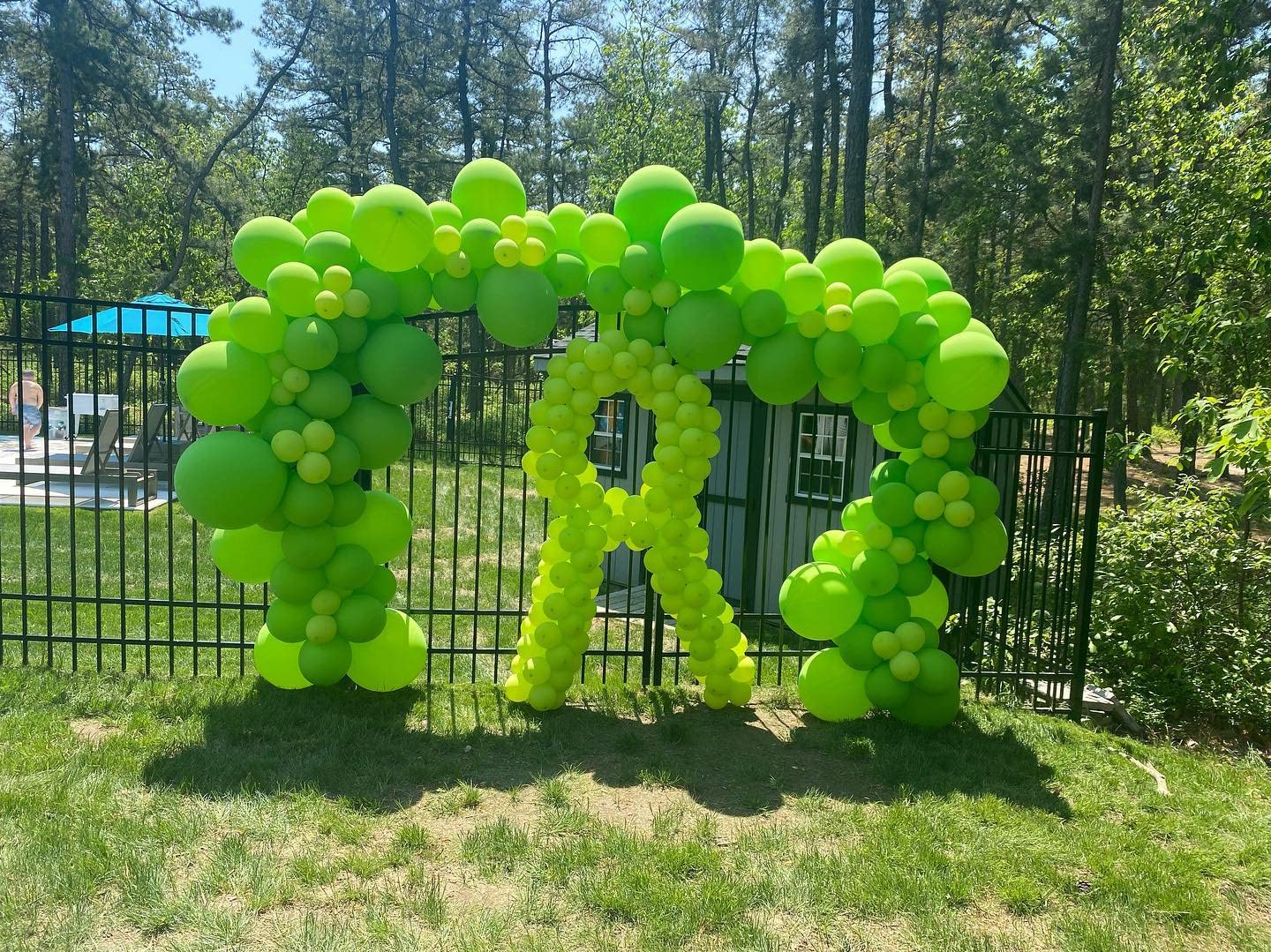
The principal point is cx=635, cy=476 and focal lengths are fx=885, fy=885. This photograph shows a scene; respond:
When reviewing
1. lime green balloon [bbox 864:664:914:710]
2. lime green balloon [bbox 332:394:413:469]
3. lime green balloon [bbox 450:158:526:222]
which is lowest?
lime green balloon [bbox 864:664:914:710]

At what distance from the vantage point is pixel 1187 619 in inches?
277

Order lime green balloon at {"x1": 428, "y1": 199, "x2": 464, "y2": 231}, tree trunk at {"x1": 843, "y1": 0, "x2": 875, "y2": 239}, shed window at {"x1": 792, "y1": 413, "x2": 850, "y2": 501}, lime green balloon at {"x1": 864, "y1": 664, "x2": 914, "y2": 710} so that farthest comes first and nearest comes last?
tree trunk at {"x1": 843, "y1": 0, "x2": 875, "y2": 239}
shed window at {"x1": 792, "y1": 413, "x2": 850, "y2": 501}
lime green balloon at {"x1": 864, "y1": 664, "x2": 914, "y2": 710}
lime green balloon at {"x1": 428, "y1": 199, "x2": 464, "y2": 231}

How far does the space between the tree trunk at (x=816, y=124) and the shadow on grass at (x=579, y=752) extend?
62.3 ft

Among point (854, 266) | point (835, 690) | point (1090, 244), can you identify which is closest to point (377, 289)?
point (854, 266)

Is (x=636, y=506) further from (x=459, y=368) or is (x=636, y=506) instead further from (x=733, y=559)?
(x=733, y=559)

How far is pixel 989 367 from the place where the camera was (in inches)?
194

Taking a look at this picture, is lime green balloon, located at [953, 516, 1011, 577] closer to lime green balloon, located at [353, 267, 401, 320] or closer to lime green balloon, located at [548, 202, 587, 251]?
lime green balloon, located at [548, 202, 587, 251]

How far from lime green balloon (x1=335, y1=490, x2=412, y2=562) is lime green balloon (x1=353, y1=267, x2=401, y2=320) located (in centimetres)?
110

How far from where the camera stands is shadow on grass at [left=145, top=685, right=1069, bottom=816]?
4.46 metres

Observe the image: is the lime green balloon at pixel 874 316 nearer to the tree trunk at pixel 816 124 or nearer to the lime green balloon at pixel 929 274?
the lime green balloon at pixel 929 274

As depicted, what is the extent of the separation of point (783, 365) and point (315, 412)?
261 cm

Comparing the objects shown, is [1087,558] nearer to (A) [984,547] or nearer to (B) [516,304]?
(A) [984,547]

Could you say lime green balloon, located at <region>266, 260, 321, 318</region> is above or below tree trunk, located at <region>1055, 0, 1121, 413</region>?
below

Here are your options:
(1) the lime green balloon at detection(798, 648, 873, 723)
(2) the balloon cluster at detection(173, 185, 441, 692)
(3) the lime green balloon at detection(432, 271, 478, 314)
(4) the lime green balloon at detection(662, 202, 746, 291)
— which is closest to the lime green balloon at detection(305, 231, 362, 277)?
(2) the balloon cluster at detection(173, 185, 441, 692)
